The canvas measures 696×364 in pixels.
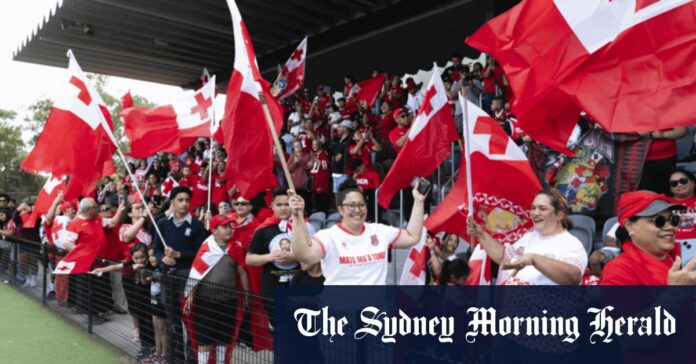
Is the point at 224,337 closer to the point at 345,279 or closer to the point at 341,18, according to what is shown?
Answer: the point at 345,279

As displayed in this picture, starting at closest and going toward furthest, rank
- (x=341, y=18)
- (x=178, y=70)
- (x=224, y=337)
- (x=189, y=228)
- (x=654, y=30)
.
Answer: (x=654, y=30) < (x=224, y=337) < (x=189, y=228) < (x=341, y=18) < (x=178, y=70)

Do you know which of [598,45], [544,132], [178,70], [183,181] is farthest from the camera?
[178,70]

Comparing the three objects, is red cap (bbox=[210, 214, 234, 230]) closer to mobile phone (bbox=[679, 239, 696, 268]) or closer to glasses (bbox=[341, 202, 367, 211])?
glasses (bbox=[341, 202, 367, 211])

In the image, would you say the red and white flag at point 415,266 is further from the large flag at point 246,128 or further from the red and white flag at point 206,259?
the red and white flag at point 206,259

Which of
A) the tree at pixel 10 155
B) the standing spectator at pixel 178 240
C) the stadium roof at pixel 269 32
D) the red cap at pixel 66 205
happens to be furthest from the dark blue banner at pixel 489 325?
the tree at pixel 10 155

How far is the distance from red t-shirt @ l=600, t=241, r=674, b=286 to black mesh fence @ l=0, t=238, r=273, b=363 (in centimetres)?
224

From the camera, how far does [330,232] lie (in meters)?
3.60

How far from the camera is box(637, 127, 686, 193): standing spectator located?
549cm

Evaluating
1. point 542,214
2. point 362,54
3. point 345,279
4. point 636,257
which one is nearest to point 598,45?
point 542,214

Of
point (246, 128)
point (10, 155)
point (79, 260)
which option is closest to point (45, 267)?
point (79, 260)

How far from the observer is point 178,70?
19219 millimetres

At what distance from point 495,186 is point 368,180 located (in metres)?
4.37

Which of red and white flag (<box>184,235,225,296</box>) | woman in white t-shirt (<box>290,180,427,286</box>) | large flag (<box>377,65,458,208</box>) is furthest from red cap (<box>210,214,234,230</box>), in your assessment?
woman in white t-shirt (<box>290,180,427,286</box>)

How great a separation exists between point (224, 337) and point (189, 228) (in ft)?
4.60
